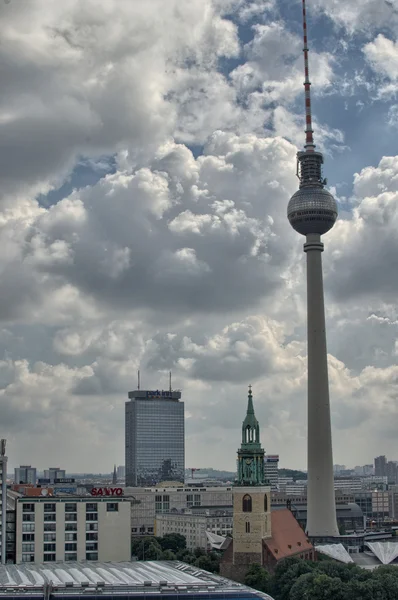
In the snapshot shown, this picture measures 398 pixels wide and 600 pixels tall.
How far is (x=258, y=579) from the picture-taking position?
15425 cm

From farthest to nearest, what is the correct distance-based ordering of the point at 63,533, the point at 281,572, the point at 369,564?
1. the point at 369,564
2. the point at 63,533
3. the point at 281,572

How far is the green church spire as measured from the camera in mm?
172625

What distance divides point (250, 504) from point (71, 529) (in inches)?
1261

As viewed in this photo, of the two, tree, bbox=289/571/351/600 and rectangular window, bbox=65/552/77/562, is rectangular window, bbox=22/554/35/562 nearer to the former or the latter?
rectangular window, bbox=65/552/77/562

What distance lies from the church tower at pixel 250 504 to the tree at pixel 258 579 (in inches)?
255

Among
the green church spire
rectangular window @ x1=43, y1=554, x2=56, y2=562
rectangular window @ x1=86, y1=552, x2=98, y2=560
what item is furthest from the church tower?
rectangular window @ x1=43, y1=554, x2=56, y2=562

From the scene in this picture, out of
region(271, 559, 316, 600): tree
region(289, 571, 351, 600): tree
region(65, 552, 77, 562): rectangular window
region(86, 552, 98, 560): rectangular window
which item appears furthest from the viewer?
region(86, 552, 98, 560): rectangular window

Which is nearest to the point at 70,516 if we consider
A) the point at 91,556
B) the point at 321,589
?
the point at 91,556

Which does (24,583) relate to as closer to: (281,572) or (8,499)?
(281,572)

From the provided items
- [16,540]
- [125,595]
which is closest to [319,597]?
[125,595]

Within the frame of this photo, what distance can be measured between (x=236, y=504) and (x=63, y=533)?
31.5 meters

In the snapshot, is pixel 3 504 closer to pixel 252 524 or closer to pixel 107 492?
pixel 107 492

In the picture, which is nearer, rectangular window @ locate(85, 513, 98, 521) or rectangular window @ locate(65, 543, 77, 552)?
rectangular window @ locate(65, 543, 77, 552)

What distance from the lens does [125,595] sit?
334ft
